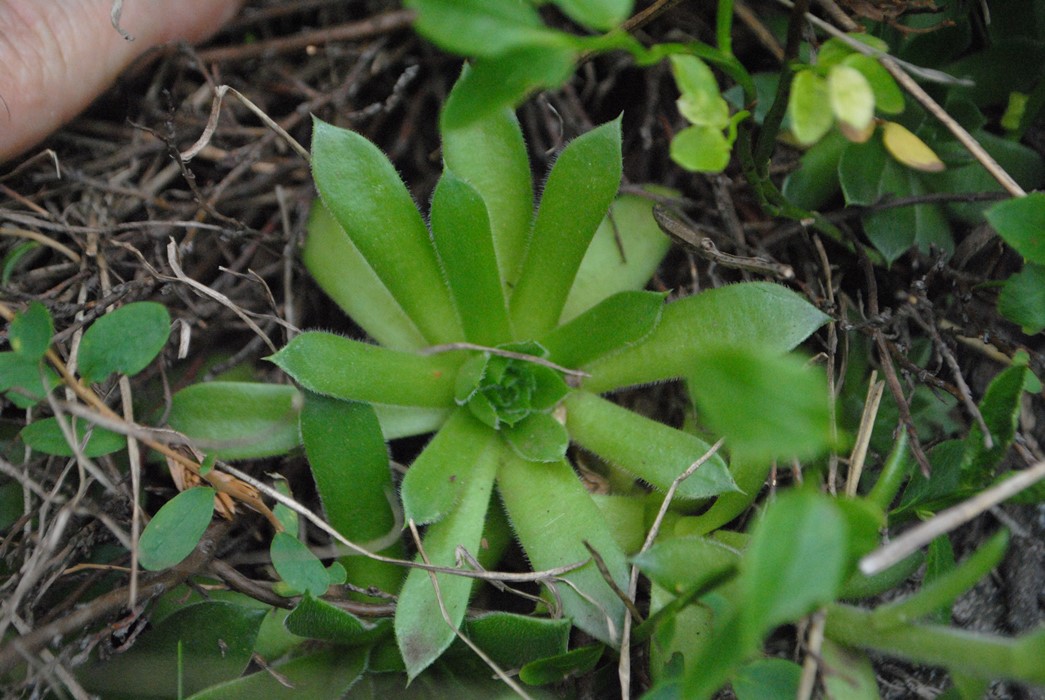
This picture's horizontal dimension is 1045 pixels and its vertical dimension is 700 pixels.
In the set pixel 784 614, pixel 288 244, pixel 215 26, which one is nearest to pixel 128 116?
pixel 215 26

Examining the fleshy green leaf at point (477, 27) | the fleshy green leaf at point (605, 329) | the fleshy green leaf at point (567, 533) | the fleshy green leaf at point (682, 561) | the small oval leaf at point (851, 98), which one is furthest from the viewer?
the fleshy green leaf at point (605, 329)

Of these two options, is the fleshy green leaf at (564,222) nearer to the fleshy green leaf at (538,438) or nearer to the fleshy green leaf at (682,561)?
the fleshy green leaf at (538,438)

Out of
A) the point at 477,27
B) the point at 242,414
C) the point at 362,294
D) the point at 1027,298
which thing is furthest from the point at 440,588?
the point at 1027,298

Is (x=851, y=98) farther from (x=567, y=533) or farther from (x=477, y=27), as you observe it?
(x=567, y=533)

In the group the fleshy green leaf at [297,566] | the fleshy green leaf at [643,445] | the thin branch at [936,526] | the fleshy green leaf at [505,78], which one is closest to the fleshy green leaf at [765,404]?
the thin branch at [936,526]

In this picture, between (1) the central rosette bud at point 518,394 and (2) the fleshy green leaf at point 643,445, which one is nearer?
(2) the fleshy green leaf at point 643,445

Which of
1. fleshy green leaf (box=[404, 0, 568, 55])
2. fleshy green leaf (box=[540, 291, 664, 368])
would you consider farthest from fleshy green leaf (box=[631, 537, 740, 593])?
fleshy green leaf (box=[404, 0, 568, 55])
